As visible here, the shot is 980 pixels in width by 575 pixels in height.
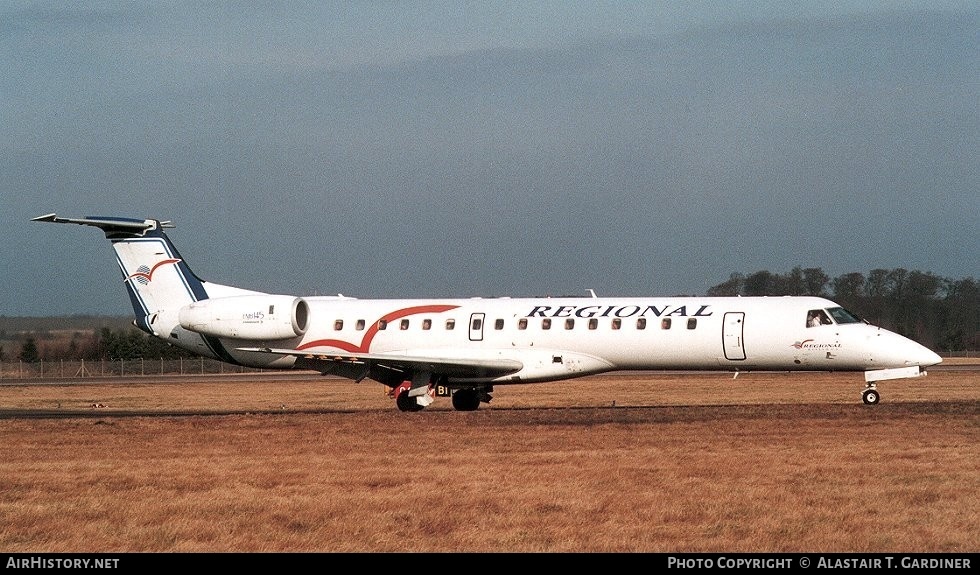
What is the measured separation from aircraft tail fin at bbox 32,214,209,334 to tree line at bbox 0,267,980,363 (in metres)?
46.9

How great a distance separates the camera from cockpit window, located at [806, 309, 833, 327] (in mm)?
29641

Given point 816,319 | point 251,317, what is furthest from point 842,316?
point 251,317

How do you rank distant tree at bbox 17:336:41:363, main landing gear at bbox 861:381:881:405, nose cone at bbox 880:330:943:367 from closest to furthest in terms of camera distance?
nose cone at bbox 880:330:943:367
main landing gear at bbox 861:381:881:405
distant tree at bbox 17:336:41:363

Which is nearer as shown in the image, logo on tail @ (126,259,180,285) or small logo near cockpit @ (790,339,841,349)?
small logo near cockpit @ (790,339,841,349)

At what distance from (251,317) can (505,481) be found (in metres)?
17.9

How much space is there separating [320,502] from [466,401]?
56.2 feet

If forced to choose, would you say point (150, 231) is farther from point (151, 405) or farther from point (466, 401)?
point (466, 401)

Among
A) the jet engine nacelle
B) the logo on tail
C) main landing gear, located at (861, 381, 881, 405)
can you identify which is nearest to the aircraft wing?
the jet engine nacelle

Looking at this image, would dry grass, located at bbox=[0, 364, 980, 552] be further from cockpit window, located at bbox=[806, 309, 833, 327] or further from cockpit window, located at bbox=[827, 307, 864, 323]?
cockpit window, located at bbox=[827, 307, 864, 323]

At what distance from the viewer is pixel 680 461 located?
18.4 metres

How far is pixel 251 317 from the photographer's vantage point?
33344 mm

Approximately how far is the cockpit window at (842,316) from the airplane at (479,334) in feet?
0.10

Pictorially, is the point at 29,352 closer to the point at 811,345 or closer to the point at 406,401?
the point at 406,401

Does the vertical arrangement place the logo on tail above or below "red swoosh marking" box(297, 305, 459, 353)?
above
